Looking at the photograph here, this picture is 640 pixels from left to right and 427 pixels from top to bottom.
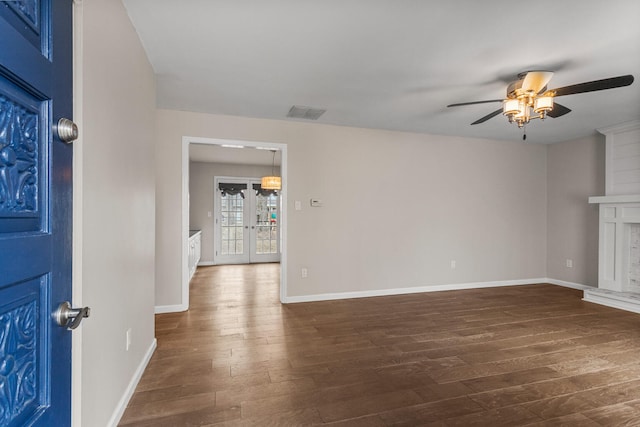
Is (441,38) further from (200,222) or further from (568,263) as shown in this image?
(200,222)

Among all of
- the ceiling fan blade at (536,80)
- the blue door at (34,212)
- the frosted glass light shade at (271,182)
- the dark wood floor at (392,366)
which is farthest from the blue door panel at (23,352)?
the frosted glass light shade at (271,182)

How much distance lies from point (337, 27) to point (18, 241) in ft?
7.01

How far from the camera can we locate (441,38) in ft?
7.28

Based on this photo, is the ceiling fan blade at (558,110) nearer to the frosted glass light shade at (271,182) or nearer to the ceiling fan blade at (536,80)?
the ceiling fan blade at (536,80)

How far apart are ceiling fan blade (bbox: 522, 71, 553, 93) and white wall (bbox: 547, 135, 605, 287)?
317 cm

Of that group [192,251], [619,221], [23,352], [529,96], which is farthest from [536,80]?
[192,251]

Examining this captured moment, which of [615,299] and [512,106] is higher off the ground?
[512,106]

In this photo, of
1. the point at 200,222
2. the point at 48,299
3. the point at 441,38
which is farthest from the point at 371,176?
the point at 200,222

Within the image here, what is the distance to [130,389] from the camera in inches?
77.3

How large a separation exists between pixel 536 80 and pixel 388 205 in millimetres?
2413

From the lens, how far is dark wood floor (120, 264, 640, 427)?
184 cm

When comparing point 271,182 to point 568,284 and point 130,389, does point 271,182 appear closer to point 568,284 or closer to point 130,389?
point 130,389

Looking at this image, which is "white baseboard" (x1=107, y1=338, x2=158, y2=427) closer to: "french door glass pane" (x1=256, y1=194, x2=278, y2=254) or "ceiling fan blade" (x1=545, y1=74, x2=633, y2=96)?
"ceiling fan blade" (x1=545, y1=74, x2=633, y2=96)

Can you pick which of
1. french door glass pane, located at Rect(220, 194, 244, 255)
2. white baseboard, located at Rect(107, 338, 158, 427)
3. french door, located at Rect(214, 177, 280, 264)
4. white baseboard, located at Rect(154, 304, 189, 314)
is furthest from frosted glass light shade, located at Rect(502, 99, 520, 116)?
french door glass pane, located at Rect(220, 194, 244, 255)
